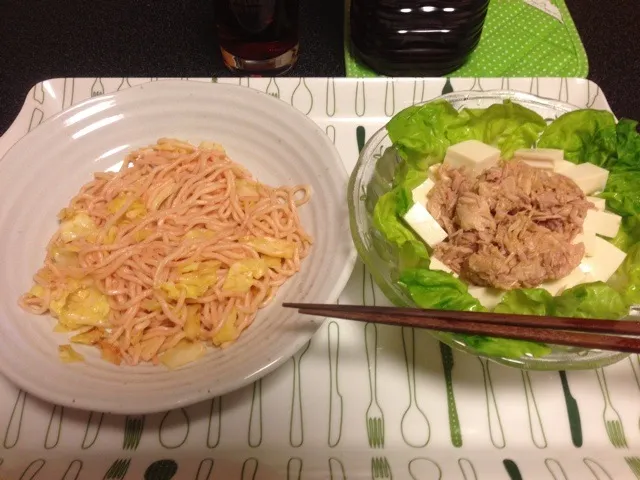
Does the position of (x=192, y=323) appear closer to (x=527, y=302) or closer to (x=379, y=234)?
(x=379, y=234)

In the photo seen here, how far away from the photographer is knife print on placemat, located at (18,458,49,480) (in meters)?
1.35

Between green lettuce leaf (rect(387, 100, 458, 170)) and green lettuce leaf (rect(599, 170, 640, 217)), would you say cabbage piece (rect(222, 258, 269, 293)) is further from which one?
green lettuce leaf (rect(599, 170, 640, 217))

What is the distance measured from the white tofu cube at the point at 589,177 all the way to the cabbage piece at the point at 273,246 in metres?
0.98

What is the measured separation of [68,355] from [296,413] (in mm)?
706

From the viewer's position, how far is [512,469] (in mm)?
1373

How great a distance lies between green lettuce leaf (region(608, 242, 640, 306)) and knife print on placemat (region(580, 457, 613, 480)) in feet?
1.53

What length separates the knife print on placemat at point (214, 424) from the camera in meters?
1.42

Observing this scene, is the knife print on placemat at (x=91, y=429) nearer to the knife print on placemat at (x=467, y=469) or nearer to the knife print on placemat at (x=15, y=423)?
the knife print on placemat at (x=15, y=423)

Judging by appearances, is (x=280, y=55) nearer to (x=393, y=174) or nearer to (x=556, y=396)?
(x=393, y=174)

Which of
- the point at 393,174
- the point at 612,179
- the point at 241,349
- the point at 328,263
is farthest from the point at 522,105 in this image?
the point at 241,349

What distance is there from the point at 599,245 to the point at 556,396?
1.63ft

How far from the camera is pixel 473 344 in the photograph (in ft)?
4.16

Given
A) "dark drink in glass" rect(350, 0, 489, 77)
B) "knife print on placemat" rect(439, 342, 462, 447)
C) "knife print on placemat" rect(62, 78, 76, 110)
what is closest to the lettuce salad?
"knife print on placemat" rect(439, 342, 462, 447)

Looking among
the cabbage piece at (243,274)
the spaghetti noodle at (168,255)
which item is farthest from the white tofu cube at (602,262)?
the cabbage piece at (243,274)
